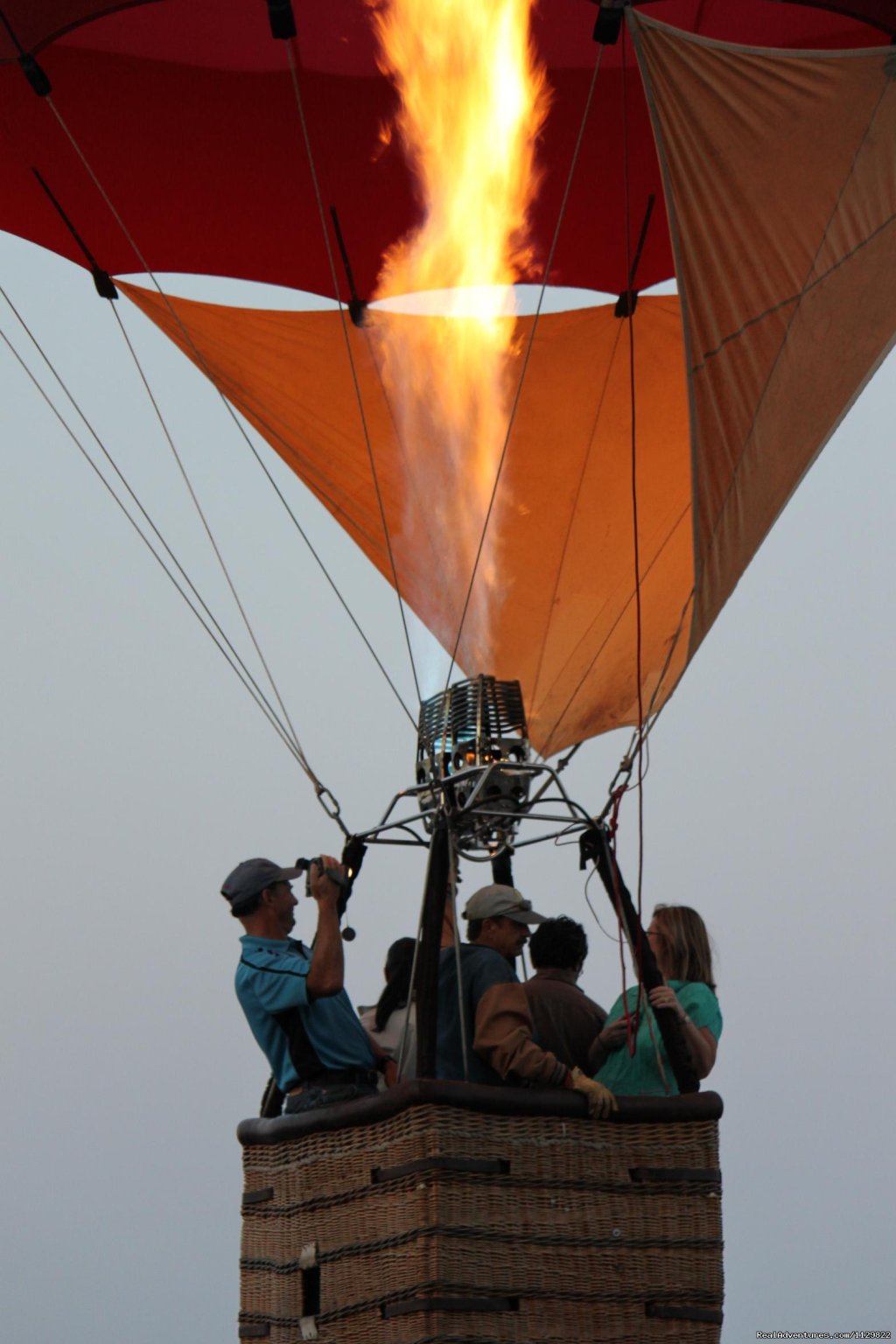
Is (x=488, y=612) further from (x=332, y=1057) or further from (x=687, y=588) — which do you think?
(x=332, y=1057)

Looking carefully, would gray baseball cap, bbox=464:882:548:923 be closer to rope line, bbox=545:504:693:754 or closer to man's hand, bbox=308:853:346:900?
man's hand, bbox=308:853:346:900

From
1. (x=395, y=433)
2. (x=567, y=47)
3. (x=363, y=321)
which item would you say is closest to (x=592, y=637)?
(x=395, y=433)

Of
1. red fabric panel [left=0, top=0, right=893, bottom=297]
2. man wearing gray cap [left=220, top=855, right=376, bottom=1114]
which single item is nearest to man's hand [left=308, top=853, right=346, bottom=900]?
man wearing gray cap [left=220, top=855, right=376, bottom=1114]

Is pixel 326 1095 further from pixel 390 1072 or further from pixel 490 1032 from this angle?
pixel 490 1032

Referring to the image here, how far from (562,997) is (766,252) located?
6.73 feet

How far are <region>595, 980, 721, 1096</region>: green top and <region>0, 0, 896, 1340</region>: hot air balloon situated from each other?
188 mm

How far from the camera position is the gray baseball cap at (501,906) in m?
4.19

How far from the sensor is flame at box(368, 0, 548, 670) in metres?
5.57

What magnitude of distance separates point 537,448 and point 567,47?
1.34 metres

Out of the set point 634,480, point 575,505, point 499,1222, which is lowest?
point 499,1222

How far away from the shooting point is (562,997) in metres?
4.09

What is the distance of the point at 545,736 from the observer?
6.09 metres

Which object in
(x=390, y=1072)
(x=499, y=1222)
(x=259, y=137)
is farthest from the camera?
(x=259, y=137)

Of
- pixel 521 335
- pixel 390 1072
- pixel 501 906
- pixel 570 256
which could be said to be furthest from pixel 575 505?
pixel 390 1072
